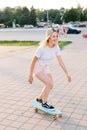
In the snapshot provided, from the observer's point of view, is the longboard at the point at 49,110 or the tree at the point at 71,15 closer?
the longboard at the point at 49,110

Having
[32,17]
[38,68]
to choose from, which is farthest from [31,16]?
[38,68]

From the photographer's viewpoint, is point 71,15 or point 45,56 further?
point 71,15

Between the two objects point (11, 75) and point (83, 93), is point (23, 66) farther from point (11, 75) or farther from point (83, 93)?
point (83, 93)

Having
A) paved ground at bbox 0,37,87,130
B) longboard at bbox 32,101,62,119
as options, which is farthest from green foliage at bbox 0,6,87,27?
longboard at bbox 32,101,62,119

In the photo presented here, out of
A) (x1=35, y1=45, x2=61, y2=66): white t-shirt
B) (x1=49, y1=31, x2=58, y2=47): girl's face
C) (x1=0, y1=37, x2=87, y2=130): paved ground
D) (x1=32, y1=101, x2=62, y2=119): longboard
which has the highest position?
(x1=49, y1=31, x2=58, y2=47): girl's face

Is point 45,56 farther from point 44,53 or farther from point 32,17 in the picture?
point 32,17

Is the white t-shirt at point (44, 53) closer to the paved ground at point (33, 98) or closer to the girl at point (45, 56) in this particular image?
the girl at point (45, 56)

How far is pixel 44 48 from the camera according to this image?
5109 mm

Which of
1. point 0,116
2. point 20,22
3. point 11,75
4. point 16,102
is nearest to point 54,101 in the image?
point 16,102

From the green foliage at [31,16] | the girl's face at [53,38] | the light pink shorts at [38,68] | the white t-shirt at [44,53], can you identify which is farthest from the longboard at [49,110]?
the green foliage at [31,16]

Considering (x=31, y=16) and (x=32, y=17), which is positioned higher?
(x=31, y=16)

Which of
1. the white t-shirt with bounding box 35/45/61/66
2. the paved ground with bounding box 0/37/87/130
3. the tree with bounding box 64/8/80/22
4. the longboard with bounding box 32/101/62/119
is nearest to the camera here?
the paved ground with bounding box 0/37/87/130

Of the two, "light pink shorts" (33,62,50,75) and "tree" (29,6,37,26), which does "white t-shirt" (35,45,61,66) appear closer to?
"light pink shorts" (33,62,50,75)

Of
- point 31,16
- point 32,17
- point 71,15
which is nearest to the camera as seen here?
point 31,16
